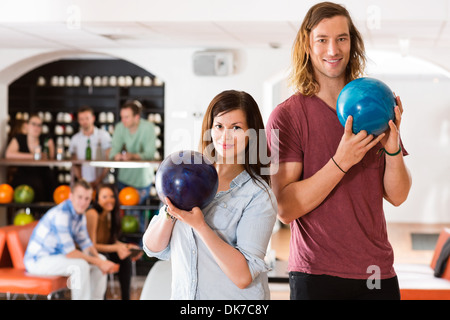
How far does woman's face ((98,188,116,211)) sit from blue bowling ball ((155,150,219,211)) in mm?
3805

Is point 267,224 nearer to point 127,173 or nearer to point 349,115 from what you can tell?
point 349,115

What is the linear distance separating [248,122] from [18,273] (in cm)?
349

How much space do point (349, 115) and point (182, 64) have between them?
5.39 m

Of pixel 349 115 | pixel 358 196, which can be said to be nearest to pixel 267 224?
pixel 358 196

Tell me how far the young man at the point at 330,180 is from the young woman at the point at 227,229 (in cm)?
7

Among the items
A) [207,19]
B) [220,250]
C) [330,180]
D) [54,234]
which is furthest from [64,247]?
[330,180]

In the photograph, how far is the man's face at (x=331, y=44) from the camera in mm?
1614

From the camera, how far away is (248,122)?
66.3 inches

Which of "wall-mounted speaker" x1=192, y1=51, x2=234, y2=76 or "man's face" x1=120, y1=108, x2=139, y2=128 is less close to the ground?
"wall-mounted speaker" x1=192, y1=51, x2=234, y2=76

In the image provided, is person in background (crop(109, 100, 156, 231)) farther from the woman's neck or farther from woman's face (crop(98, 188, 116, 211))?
the woman's neck

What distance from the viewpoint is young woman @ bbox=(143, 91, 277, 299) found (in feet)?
5.06

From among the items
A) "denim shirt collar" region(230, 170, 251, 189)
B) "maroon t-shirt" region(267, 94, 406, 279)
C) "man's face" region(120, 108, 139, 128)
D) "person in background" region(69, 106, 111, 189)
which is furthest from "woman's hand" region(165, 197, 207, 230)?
"person in background" region(69, 106, 111, 189)

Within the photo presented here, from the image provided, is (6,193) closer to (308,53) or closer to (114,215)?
(114,215)

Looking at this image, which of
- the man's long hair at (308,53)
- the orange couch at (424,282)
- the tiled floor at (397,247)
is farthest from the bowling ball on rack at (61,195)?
the man's long hair at (308,53)
